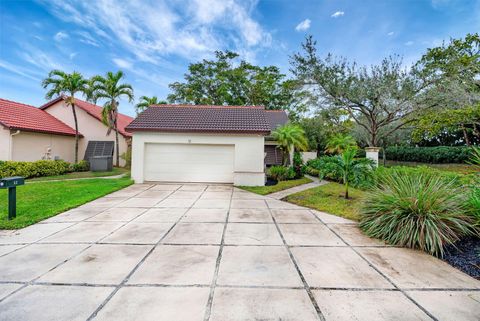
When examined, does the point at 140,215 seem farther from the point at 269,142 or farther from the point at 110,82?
the point at 110,82

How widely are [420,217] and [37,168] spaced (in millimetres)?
16771

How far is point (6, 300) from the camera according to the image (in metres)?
2.40

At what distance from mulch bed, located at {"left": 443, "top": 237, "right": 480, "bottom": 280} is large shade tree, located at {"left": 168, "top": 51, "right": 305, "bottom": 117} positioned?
74.2ft

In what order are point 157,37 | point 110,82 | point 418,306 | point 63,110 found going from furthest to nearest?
1. point 63,110
2. point 110,82
3. point 157,37
4. point 418,306

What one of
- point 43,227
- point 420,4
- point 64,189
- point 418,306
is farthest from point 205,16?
point 418,306

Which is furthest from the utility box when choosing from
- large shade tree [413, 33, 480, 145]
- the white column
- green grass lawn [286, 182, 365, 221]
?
large shade tree [413, 33, 480, 145]

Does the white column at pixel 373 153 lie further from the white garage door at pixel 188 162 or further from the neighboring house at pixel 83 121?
the neighboring house at pixel 83 121

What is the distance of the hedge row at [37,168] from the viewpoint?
430 inches

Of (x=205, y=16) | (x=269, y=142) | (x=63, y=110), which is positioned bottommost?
(x=269, y=142)

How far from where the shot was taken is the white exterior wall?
34.6 feet

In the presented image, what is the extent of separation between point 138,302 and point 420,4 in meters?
14.8

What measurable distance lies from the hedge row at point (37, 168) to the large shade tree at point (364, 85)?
15.5 metres

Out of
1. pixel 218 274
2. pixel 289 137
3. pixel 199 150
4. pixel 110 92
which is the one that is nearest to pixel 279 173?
pixel 289 137

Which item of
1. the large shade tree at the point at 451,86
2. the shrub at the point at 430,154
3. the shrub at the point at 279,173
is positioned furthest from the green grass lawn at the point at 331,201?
the shrub at the point at 430,154
